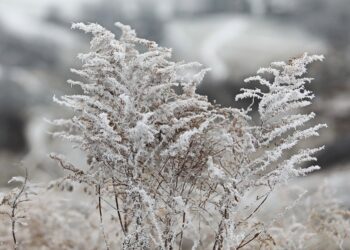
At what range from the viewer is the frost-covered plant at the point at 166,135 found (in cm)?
385

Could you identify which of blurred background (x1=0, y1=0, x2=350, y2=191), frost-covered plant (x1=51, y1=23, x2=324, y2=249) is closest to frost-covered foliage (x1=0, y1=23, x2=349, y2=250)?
frost-covered plant (x1=51, y1=23, x2=324, y2=249)

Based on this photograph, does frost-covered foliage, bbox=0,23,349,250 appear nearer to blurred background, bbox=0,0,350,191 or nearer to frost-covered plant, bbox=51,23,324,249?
frost-covered plant, bbox=51,23,324,249

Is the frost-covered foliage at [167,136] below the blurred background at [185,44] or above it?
below

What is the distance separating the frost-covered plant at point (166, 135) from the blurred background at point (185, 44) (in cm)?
Answer: 1057

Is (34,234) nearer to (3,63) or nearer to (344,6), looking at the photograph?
(3,63)

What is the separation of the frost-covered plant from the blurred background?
1057 cm

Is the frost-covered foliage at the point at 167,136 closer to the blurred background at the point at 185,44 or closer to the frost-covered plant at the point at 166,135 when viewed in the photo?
the frost-covered plant at the point at 166,135

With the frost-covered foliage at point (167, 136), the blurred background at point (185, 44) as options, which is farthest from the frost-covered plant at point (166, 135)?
the blurred background at point (185, 44)

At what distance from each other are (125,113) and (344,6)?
615 inches

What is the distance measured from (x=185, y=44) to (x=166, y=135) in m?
13.9

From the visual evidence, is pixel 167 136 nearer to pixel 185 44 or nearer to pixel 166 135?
pixel 166 135

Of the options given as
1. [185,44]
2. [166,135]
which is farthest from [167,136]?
[185,44]

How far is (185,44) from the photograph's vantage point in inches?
696

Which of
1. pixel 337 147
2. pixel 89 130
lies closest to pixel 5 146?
pixel 337 147
